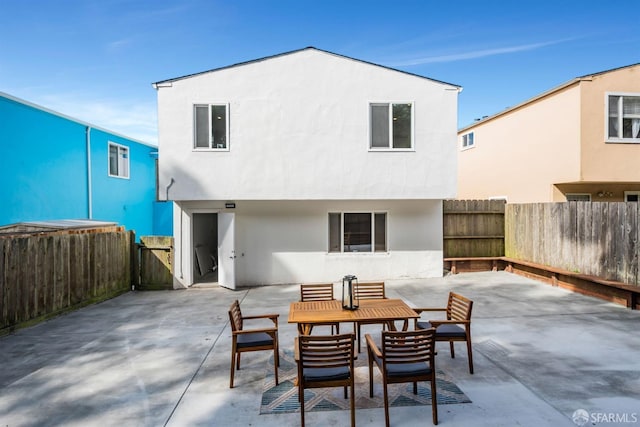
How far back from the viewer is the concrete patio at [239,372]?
387 centimetres

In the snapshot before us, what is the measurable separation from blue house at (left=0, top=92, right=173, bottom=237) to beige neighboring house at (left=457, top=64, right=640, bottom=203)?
15.9 meters

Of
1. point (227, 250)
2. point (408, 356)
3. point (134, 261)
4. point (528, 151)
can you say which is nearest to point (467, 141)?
point (528, 151)

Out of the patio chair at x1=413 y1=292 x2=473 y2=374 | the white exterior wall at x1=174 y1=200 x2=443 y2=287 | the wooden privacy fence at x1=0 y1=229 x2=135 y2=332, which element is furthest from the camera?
the white exterior wall at x1=174 y1=200 x2=443 y2=287

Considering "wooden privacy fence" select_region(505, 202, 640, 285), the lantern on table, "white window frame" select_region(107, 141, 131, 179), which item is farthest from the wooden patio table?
"white window frame" select_region(107, 141, 131, 179)

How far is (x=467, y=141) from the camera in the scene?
1795cm

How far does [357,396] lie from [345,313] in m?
1.06

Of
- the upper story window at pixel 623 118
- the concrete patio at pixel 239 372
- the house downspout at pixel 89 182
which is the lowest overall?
the concrete patio at pixel 239 372

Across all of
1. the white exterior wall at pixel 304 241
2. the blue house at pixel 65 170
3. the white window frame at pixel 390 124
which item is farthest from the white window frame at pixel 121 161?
the white window frame at pixel 390 124

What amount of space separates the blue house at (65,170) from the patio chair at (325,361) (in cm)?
1098

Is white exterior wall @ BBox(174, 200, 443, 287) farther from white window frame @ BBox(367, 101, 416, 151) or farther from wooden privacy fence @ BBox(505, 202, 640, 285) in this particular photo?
wooden privacy fence @ BBox(505, 202, 640, 285)

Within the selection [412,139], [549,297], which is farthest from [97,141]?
[549,297]

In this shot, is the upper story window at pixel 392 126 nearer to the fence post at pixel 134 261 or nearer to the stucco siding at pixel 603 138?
the stucco siding at pixel 603 138

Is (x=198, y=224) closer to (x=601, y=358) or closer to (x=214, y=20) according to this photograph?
(x=214, y=20)

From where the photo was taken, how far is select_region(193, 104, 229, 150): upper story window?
9992 millimetres
